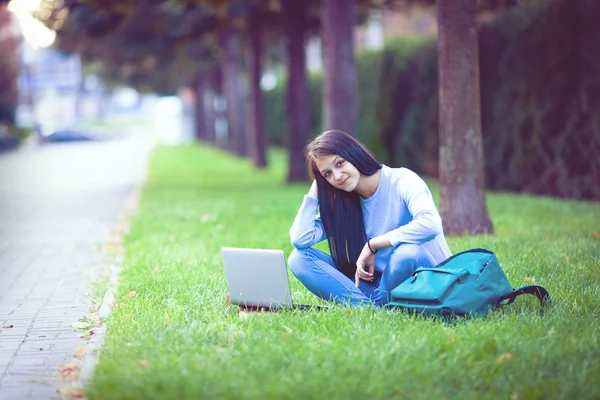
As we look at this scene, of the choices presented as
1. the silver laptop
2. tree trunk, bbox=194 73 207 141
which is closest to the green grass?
the silver laptop

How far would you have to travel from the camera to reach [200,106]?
162ft

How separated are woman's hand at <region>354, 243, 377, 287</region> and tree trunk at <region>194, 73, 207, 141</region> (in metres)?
37.6

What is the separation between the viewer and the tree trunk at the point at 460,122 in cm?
940

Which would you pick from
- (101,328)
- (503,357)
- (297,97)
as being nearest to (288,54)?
(297,97)

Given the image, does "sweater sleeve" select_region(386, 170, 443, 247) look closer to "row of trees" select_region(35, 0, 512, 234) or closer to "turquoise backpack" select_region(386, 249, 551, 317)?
"turquoise backpack" select_region(386, 249, 551, 317)

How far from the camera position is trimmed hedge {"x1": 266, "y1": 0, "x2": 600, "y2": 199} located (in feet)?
40.7

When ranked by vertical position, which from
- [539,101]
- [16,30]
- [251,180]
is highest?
[16,30]

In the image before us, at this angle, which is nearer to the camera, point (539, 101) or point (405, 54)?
point (539, 101)

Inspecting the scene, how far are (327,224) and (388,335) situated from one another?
3.64ft

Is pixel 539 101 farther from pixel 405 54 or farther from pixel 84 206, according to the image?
pixel 84 206

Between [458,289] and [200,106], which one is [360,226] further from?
[200,106]

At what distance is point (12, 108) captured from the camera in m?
48.4

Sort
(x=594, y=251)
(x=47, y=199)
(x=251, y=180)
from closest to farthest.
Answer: (x=594, y=251), (x=47, y=199), (x=251, y=180)

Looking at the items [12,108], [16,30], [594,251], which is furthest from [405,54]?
[16,30]
